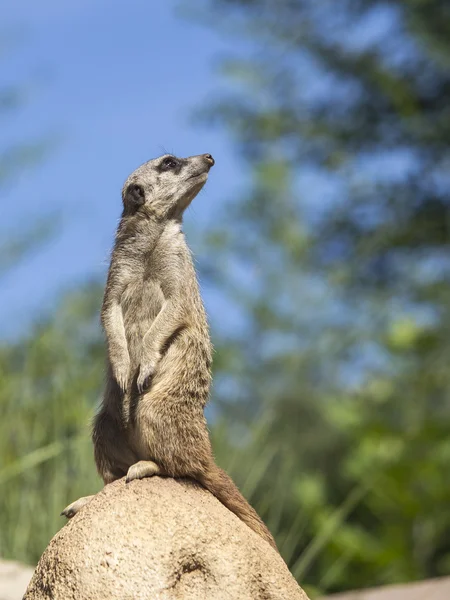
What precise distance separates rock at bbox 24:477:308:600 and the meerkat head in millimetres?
1045

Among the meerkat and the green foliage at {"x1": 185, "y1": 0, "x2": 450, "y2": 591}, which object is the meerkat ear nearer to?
the meerkat

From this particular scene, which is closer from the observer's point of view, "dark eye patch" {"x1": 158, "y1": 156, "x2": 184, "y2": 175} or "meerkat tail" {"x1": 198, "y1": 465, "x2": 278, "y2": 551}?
"meerkat tail" {"x1": 198, "y1": 465, "x2": 278, "y2": 551}

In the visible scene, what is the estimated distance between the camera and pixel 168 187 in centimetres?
360

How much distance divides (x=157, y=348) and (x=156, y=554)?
732 millimetres

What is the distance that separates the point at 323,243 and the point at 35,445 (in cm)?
752

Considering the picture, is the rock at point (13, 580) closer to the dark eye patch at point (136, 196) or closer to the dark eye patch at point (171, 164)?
the dark eye patch at point (136, 196)

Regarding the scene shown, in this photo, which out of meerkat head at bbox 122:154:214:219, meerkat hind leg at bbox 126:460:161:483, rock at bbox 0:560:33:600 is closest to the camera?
meerkat hind leg at bbox 126:460:161:483

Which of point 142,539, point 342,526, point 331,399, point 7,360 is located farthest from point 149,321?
point 331,399

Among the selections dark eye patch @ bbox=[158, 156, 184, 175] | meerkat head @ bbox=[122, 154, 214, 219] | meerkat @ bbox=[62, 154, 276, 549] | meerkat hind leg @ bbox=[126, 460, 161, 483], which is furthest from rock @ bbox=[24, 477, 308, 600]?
dark eye patch @ bbox=[158, 156, 184, 175]

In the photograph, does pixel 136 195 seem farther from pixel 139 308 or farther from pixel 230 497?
pixel 230 497

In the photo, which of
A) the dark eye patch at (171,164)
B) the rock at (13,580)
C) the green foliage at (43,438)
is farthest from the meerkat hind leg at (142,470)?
the green foliage at (43,438)

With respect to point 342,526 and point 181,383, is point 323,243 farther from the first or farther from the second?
point 181,383

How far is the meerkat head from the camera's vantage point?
11.8ft

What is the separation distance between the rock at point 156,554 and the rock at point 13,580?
166 centimetres
